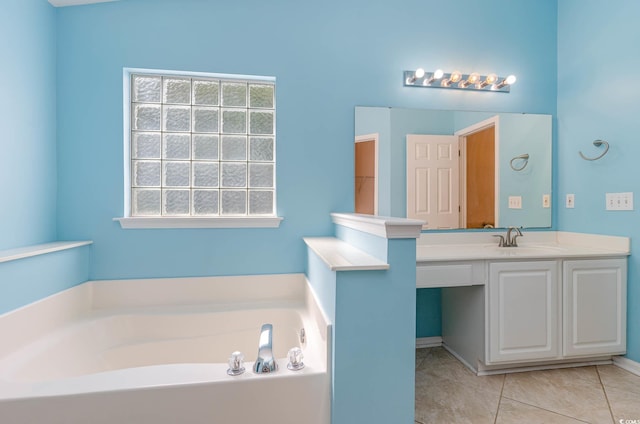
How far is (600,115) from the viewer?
2252mm

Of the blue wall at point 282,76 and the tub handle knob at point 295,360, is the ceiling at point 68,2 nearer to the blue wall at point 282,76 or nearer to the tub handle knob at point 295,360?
the blue wall at point 282,76

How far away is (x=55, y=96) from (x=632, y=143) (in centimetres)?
375

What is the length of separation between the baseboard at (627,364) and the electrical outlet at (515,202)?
1.17m

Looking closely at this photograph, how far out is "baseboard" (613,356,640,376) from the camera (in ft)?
6.61

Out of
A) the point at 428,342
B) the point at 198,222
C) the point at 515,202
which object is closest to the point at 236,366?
the point at 198,222

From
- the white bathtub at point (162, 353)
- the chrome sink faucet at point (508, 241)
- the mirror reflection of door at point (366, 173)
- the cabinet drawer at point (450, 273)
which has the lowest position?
the white bathtub at point (162, 353)

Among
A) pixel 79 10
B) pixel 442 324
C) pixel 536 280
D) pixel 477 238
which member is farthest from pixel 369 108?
pixel 79 10

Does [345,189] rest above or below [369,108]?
below

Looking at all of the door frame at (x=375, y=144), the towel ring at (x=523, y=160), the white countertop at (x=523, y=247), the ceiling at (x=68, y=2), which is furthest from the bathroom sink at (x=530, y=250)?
the ceiling at (x=68, y=2)

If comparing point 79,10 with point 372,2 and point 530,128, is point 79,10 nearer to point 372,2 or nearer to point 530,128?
point 372,2

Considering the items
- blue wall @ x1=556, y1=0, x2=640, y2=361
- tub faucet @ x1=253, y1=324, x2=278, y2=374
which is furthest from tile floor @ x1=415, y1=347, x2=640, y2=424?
tub faucet @ x1=253, y1=324, x2=278, y2=374

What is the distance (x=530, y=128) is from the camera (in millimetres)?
2541

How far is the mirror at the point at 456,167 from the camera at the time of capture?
234 cm

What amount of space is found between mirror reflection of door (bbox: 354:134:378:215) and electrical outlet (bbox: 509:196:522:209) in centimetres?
111
